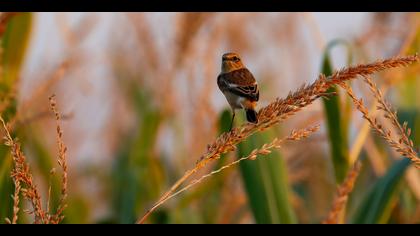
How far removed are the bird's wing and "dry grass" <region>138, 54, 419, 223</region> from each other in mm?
847

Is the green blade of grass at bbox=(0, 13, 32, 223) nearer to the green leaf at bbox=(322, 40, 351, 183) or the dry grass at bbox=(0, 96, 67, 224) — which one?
A: the green leaf at bbox=(322, 40, 351, 183)

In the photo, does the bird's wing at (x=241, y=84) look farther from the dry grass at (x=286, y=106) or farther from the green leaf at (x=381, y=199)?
the dry grass at (x=286, y=106)

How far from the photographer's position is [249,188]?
2.82 meters

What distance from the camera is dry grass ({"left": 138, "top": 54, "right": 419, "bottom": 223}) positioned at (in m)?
1.33

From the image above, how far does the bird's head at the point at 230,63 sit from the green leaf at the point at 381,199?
2.38 feet

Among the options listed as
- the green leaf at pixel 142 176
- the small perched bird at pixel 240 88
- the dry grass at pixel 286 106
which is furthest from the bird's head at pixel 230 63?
the dry grass at pixel 286 106

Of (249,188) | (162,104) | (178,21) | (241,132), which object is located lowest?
(241,132)

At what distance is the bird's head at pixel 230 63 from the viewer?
2764 mm

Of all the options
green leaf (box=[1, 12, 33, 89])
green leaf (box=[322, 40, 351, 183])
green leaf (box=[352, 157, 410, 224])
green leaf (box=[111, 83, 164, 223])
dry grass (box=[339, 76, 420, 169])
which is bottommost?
dry grass (box=[339, 76, 420, 169])

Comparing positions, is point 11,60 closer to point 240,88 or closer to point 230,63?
point 230,63

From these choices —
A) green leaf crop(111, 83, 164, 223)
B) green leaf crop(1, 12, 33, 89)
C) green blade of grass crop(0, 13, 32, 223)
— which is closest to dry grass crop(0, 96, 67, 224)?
green blade of grass crop(0, 13, 32, 223)

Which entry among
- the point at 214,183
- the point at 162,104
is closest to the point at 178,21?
the point at 162,104
